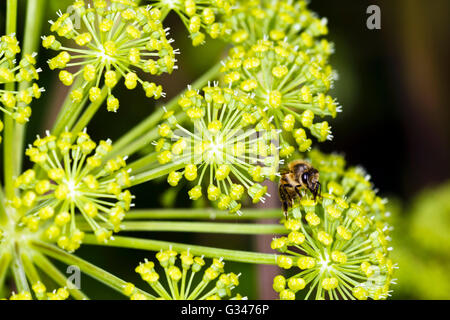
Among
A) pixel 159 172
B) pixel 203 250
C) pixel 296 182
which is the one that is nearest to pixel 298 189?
pixel 296 182

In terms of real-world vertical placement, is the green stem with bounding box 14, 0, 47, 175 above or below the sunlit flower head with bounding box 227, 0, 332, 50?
below

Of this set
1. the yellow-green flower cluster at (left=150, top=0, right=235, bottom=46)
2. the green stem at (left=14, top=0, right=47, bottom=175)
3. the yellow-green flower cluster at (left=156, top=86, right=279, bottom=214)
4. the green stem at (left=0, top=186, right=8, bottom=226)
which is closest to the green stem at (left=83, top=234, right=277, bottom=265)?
the yellow-green flower cluster at (left=156, top=86, right=279, bottom=214)

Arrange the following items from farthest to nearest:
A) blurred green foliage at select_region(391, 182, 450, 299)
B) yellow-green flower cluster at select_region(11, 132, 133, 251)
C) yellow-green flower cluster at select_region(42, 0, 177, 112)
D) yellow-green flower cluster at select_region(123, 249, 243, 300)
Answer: blurred green foliage at select_region(391, 182, 450, 299) → yellow-green flower cluster at select_region(42, 0, 177, 112) → yellow-green flower cluster at select_region(123, 249, 243, 300) → yellow-green flower cluster at select_region(11, 132, 133, 251)

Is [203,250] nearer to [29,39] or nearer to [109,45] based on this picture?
[109,45]

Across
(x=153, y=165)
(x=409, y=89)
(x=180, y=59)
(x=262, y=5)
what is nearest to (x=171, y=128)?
(x=153, y=165)

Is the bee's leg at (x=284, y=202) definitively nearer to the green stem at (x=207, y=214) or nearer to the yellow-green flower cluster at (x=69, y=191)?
the green stem at (x=207, y=214)

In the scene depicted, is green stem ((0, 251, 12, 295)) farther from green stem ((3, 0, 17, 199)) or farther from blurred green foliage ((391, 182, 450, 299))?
blurred green foliage ((391, 182, 450, 299))
